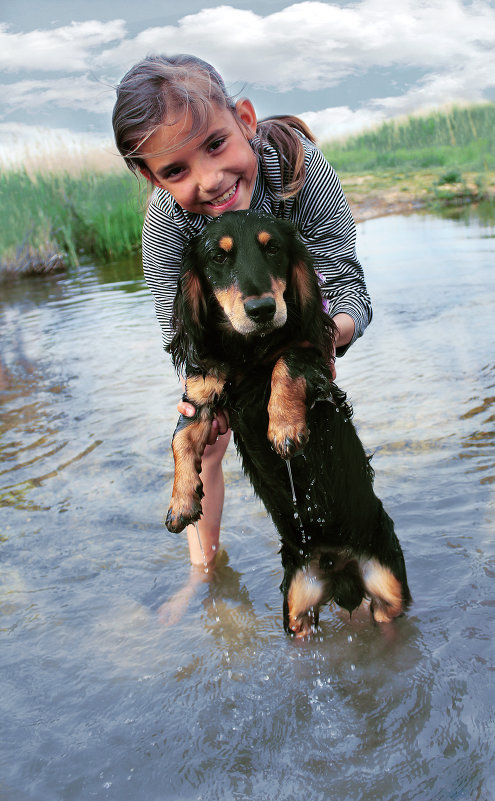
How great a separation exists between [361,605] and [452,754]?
0.83m

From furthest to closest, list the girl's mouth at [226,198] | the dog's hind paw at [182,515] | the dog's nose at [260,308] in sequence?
the girl's mouth at [226,198] → the dog's hind paw at [182,515] → the dog's nose at [260,308]

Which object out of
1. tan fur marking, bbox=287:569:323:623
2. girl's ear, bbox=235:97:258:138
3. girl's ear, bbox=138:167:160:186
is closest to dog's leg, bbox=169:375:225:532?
tan fur marking, bbox=287:569:323:623

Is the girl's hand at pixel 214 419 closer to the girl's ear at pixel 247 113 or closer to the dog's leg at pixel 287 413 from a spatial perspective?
the dog's leg at pixel 287 413

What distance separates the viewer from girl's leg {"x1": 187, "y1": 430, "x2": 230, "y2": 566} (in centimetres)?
305

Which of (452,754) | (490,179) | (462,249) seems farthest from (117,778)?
(490,179)

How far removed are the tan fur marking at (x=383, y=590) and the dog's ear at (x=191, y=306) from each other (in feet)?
3.01

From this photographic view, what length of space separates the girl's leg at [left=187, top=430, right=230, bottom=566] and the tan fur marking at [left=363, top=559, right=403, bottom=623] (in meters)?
0.82

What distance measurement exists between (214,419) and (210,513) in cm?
76

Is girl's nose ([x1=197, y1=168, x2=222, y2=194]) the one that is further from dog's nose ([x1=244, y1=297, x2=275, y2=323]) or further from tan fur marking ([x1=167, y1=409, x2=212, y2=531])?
tan fur marking ([x1=167, y1=409, x2=212, y2=531])

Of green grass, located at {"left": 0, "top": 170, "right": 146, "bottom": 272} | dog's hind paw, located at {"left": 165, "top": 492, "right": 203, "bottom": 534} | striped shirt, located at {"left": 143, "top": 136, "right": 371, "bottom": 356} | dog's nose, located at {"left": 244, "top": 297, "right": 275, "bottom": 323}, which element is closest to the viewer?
dog's nose, located at {"left": 244, "top": 297, "right": 275, "bottom": 323}

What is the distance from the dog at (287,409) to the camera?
2232mm

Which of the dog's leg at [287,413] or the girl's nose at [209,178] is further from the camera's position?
the girl's nose at [209,178]

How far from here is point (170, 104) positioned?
2314 millimetres

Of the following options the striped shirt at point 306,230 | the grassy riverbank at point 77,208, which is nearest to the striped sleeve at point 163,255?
the striped shirt at point 306,230
